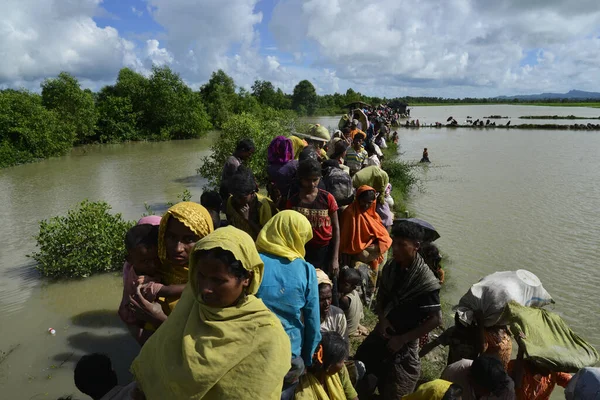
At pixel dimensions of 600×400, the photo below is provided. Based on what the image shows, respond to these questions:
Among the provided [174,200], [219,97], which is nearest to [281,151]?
[174,200]

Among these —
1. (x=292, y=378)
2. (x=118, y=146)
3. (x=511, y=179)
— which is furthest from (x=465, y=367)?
(x=118, y=146)

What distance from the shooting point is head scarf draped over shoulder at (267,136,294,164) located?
15.8ft

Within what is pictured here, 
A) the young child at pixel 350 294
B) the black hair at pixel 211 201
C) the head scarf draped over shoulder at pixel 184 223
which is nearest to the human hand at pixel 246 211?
the black hair at pixel 211 201

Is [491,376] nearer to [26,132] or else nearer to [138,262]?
[138,262]

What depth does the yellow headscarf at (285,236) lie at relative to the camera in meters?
2.29

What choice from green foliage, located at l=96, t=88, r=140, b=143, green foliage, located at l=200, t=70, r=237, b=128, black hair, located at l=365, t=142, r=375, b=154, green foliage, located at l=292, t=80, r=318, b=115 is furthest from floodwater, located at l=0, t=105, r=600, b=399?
green foliage, located at l=292, t=80, r=318, b=115

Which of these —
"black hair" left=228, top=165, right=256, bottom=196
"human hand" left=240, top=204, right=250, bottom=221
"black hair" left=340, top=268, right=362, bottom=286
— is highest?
"black hair" left=228, top=165, right=256, bottom=196

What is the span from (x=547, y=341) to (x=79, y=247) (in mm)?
5786

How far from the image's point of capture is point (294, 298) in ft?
7.00

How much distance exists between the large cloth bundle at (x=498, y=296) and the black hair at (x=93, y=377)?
2.55 meters

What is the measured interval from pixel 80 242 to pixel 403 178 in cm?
968

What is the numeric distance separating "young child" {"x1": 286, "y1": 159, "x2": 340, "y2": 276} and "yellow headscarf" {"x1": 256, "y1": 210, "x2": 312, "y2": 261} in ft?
2.93

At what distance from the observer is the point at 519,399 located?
102 inches

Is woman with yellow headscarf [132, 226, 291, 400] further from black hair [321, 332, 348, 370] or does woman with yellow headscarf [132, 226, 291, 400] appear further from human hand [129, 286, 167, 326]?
black hair [321, 332, 348, 370]
